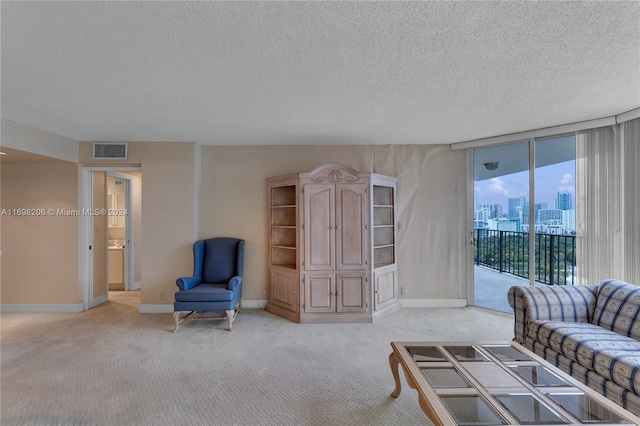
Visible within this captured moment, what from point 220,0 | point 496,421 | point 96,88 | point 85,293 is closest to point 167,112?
point 96,88

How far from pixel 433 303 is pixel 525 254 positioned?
4.95 feet

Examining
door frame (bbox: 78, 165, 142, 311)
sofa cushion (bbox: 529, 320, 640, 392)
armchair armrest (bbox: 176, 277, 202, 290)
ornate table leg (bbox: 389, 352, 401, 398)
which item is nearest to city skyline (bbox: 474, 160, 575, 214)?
sofa cushion (bbox: 529, 320, 640, 392)

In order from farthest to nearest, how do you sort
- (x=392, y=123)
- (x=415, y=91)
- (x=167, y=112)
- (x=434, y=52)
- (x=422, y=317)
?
(x=422, y=317), (x=392, y=123), (x=167, y=112), (x=415, y=91), (x=434, y=52)

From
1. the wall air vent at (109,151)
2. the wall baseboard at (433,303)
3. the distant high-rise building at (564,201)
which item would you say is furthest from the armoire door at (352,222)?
the wall air vent at (109,151)

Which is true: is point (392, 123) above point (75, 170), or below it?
above

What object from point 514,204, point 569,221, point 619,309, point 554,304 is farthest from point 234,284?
point 569,221

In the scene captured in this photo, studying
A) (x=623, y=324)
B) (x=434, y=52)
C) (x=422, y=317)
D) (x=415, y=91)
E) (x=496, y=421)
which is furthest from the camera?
(x=422, y=317)

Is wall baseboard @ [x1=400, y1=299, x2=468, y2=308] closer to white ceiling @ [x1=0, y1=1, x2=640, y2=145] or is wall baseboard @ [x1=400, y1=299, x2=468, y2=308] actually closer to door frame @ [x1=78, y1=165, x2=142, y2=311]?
white ceiling @ [x1=0, y1=1, x2=640, y2=145]

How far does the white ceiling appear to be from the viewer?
160cm

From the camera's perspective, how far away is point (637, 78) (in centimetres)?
237

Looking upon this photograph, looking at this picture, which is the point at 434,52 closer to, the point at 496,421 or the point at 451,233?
the point at 496,421

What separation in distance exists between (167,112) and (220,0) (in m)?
1.96

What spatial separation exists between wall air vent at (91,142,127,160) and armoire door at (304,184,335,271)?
A: 2.82 meters

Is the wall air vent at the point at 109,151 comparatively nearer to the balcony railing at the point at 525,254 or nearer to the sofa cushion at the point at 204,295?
the sofa cushion at the point at 204,295
